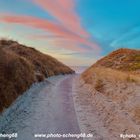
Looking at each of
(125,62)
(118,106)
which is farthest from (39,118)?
(125,62)

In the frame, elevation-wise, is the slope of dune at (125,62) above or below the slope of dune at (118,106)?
above

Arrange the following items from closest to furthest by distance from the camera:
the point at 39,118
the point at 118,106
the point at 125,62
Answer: the point at 39,118 → the point at 118,106 → the point at 125,62

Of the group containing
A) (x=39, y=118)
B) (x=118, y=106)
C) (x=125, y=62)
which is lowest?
(x=39, y=118)

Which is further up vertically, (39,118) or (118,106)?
(118,106)

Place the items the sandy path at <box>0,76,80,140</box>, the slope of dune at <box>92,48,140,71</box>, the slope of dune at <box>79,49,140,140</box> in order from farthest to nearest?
the slope of dune at <box>92,48,140,71</box> < the slope of dune at <box>79,49,140,140</box> < the sandy path at <box>0,76,80,140</box>

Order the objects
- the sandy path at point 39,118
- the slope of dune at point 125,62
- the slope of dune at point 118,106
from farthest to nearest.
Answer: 1. the slope of dune at point 125,62
2. the slope of dune at point 118,106
3. the sandy path at point 39,118

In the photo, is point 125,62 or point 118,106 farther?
point 125,62

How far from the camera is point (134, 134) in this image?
1070 cm

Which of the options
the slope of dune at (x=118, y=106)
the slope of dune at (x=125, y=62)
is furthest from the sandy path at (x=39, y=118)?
the slope of dune at (x=125, y=62)

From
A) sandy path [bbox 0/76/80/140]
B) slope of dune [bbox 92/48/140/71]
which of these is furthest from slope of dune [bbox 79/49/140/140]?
slope of dune [bbox 92/48/140/71]

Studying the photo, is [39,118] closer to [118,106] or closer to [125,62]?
[118,106]

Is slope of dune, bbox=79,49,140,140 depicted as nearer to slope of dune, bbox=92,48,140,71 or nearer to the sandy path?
the sandy path

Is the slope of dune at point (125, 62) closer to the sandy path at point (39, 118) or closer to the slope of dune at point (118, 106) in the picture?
the slope of dune at point (118, 106)

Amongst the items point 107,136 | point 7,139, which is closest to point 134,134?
point 107,136
